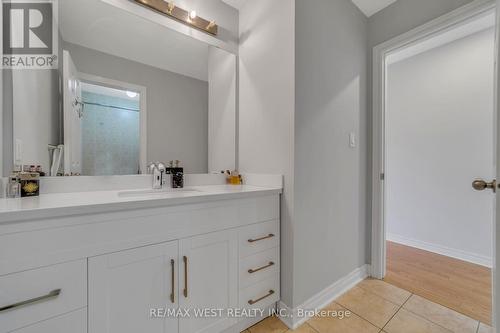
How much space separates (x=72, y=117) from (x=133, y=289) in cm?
101

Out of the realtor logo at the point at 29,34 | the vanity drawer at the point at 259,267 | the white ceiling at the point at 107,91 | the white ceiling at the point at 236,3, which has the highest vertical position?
the white ceiling at the point at 236,3

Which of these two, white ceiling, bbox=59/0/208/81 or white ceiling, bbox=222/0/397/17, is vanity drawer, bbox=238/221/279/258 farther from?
white ceiling, bbox=222/0/397/17

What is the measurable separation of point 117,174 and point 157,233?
24.1 inches

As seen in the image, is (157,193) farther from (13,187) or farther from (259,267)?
(259,267)

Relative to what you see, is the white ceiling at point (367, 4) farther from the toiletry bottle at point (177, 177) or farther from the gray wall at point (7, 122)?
the gray wall at point (7, 122)

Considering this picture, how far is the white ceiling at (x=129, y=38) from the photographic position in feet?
4.05

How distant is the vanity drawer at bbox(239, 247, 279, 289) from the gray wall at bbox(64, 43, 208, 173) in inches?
30.4

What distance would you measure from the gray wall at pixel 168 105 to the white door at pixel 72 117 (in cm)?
6

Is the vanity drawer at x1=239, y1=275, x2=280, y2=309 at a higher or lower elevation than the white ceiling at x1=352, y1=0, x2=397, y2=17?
lower

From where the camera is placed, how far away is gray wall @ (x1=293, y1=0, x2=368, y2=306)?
55.5 inches

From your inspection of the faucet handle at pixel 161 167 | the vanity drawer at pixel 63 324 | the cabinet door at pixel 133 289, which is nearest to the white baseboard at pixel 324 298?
the cabinet door at pixel 133 289

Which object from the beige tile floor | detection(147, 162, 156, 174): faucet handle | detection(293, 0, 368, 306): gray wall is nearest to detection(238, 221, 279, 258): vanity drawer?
detection(293, 0, 368, 306): gray wall

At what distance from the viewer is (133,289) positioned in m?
0.93

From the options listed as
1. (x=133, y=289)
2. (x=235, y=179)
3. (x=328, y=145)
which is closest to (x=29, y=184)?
(x=133, y=289)
